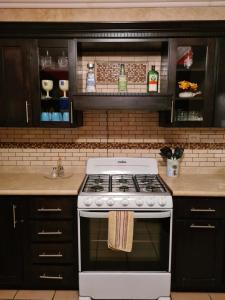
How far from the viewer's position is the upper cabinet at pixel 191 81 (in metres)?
2.11

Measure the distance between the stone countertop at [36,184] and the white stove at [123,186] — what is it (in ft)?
0.34

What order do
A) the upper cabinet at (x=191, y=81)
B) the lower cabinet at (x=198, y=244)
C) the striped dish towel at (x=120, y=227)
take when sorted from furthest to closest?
the upper cabinet at (x=191, y=81) → the lower cabinet at (x=198, y=244) → the striped dish towel at (x=120, y=227)

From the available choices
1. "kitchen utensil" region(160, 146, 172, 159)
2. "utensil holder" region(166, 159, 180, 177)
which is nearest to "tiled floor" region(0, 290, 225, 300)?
"utensil holder" region(166, 159, 180, 177)

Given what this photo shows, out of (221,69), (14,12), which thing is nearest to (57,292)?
(221,69)

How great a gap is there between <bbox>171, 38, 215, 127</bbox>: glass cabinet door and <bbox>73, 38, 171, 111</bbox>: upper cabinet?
0.39 ft

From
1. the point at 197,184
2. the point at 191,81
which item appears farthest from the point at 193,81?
the point at 197,184

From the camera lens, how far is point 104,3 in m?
2.22

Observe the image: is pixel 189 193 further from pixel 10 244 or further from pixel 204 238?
pixel 10 244

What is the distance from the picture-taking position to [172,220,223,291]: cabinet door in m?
1.99

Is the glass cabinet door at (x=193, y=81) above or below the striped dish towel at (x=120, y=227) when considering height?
above

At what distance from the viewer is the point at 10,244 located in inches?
80.8

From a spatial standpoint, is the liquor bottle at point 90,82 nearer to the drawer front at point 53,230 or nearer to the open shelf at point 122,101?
the open shelf at point 122,101

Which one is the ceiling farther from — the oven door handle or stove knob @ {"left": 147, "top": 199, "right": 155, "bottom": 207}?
the oven door handle

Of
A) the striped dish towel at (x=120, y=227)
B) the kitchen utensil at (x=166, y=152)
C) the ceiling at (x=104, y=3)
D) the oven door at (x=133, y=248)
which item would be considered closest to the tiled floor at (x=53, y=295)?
the oven door at (x=133, y=248)
